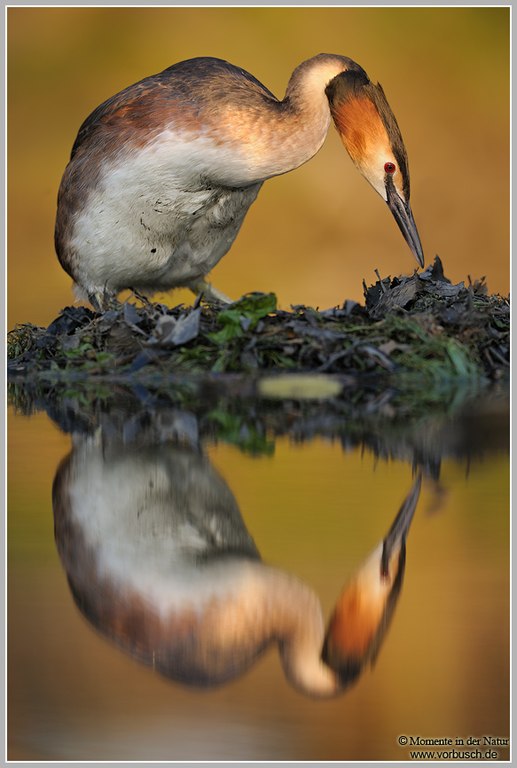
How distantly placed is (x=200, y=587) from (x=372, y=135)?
167 inches

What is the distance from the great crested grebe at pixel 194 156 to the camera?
7.11m

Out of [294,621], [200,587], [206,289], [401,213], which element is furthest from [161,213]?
[294,621]

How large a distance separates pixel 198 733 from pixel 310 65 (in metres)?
5.24

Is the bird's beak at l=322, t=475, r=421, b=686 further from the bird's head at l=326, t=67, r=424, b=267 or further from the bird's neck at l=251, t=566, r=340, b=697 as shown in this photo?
the bird's head at l=326, t=67, r=424, b=267

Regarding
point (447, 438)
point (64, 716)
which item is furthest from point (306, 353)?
point (64, 716)

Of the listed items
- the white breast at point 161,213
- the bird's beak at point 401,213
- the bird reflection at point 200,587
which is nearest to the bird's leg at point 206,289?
the white breast at point 161,213

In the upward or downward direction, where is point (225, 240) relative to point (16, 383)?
upward

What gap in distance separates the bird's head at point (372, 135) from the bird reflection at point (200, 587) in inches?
140

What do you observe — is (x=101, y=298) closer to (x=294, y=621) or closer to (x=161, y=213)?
(x=161, y=213)

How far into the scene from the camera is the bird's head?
7379 millimetres

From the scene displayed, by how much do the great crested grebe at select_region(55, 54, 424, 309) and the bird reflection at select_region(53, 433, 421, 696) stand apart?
3.11 m

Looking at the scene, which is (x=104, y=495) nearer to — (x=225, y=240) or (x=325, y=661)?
(x=325, y=661)

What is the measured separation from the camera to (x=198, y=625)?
12.0 feet

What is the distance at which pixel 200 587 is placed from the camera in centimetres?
382
